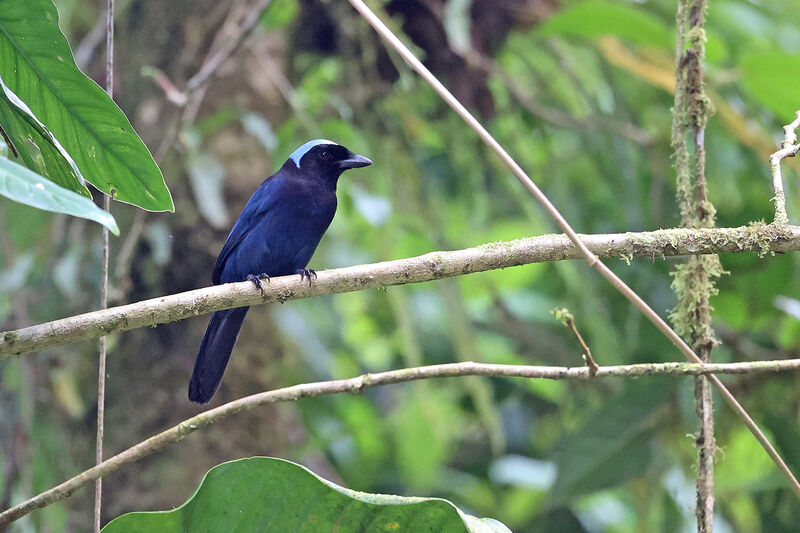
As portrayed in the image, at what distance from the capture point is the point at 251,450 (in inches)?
141

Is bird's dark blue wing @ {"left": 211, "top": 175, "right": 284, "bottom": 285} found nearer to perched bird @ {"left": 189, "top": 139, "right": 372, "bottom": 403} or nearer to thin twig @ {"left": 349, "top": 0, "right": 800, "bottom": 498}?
perched bird @ {"left": 189, "top": 139, "right": 372, "bottom": 403}

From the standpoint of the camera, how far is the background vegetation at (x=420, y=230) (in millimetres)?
3428

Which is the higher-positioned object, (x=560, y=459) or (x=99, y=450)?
(x=560, y=459)

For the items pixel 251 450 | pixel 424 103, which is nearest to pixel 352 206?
pixel 424 103

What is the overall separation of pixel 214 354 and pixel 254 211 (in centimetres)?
71

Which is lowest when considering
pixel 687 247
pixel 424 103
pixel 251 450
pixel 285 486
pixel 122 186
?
pixel 251 450

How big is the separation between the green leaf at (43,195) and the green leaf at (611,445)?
2633 mm

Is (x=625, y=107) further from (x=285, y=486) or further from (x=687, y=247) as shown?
(x=285, y=486)

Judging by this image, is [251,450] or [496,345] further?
[496,345]

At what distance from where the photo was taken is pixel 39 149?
1.81 m

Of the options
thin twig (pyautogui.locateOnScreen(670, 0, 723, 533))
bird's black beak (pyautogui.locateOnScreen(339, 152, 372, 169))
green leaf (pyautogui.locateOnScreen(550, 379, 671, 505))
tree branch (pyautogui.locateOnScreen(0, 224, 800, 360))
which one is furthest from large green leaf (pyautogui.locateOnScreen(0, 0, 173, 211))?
green leaf (pyautogui.locateOnScreen(550, 379, 671, 505))

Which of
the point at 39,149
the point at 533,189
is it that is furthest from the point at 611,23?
A: the point at 39,149

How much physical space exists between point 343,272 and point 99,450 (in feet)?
2.17

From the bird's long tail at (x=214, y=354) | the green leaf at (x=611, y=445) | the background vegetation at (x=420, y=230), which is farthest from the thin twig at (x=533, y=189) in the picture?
the green leaf at (x=611, y=445)
